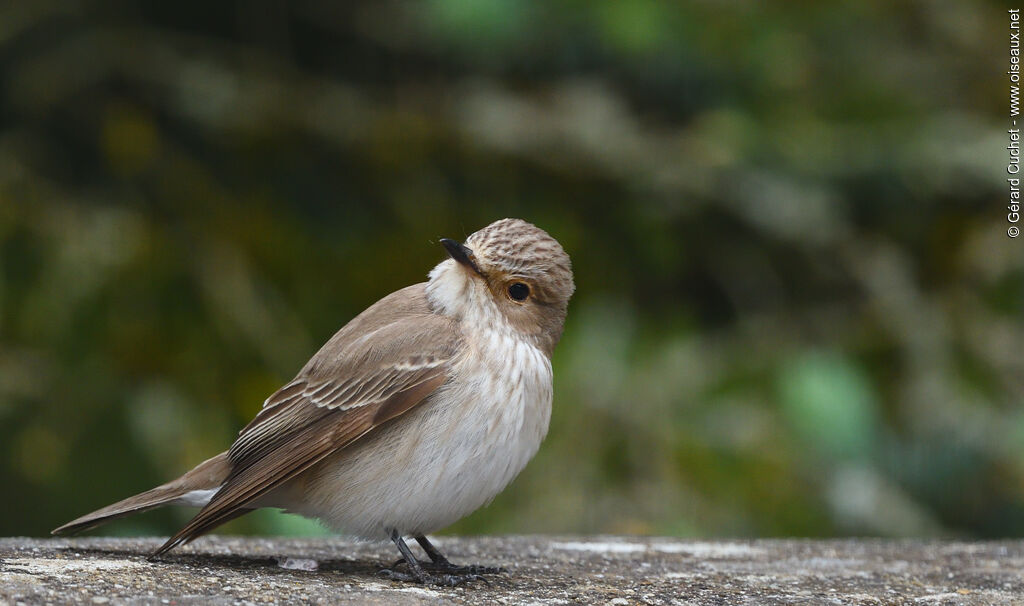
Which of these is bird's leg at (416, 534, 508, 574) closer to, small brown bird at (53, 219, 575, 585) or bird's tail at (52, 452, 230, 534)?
small brown bird at (53, 219, 575, 585)

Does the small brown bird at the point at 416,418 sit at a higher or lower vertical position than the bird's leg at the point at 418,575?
higher

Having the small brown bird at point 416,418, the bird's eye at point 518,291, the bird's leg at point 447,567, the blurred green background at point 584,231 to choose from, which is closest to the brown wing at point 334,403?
the small brown bird at point 416,418

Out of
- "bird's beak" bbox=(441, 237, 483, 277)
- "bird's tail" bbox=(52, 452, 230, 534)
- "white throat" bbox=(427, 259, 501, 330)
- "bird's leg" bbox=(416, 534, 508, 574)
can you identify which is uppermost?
"bird's beak" bbox=(441, 237, 483, 277)

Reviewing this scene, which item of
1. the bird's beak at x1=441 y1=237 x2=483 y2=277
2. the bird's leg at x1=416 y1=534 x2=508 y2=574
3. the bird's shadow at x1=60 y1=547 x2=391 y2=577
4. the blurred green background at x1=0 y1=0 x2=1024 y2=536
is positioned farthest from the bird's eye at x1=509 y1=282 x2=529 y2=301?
the blurred green background at x1=0 y1=0 x2=1024 y2=536

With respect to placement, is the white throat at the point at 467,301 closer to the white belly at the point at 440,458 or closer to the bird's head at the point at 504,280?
the bird's head at the point at 504,280

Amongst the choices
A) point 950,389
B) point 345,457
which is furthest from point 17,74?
point 950,389

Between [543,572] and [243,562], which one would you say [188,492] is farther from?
[543,572]

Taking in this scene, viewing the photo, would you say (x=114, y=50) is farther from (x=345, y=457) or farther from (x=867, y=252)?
(x=867, y=252)

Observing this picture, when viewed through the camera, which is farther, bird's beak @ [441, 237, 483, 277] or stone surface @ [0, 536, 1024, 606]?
bird's beak @ [441, 237, 483, 277]
